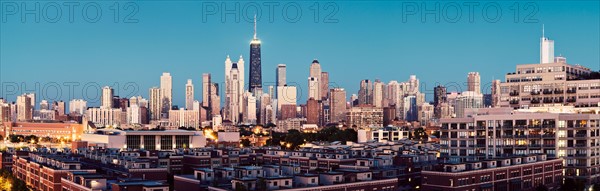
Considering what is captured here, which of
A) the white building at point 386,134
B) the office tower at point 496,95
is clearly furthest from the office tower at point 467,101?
the white building at point 386,134

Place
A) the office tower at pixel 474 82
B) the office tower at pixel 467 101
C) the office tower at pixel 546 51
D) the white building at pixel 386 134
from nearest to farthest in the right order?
the office tower at pixel 546 51 < the white building at pixel 386 134 < the office tower at pixel 467 101 < the office tower at pixel 474 82

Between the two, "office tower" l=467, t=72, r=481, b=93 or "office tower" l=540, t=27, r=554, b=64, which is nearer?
"office tower" l=540, t=27, r=554, b=64

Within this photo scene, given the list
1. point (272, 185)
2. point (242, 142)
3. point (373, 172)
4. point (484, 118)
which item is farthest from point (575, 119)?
point (242, 142)

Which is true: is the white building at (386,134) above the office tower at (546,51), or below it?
below

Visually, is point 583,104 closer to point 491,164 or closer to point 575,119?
point 575,119

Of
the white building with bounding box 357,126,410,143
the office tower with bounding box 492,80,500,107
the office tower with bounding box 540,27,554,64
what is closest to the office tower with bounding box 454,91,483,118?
the office tower with bounding box 492,80,500,107

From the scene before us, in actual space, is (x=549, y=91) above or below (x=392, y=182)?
above

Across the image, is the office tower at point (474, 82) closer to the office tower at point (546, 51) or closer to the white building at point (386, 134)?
the white building at point (386, 134)

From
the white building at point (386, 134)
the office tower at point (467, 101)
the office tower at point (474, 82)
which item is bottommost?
the white building at point (386, 134)

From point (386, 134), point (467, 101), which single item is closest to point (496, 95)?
point (386, 134)

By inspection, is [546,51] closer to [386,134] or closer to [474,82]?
[386,134]

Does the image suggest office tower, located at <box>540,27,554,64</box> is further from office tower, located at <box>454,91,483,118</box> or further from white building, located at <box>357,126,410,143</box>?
office tower, located at <box>454,91,483,118</box>
